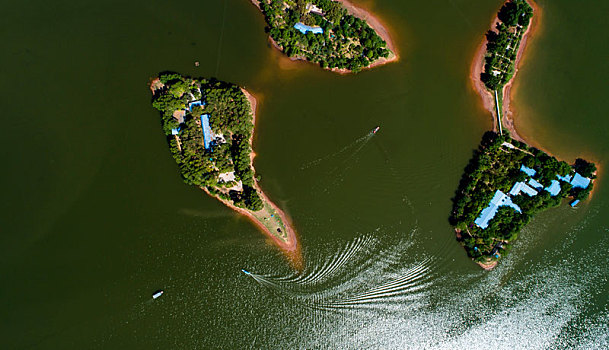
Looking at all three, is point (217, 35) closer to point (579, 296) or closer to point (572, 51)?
point (572, 51)

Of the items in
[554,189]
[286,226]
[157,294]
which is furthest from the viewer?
[286,226]

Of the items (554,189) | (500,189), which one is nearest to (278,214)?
(500,189)

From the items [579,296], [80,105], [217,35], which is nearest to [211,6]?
[217,35]

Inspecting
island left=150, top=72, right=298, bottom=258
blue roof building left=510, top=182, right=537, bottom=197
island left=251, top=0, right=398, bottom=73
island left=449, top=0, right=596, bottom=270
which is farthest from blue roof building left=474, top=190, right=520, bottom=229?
island left=150, top=72, right=298, bottom=258

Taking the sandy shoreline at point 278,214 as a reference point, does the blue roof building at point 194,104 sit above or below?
above

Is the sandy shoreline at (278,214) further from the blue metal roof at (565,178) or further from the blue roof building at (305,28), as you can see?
the blue metal roof at (565,178)

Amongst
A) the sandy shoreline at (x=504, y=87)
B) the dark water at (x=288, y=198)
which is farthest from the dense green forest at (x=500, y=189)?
the sandy shoreline at (x=504, y=87)

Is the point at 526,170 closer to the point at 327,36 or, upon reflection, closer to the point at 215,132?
the point at 327,36
